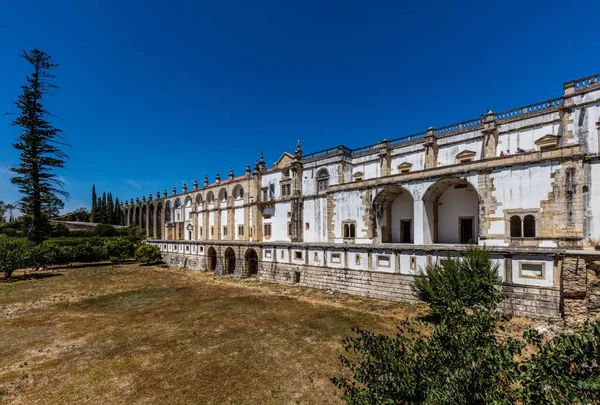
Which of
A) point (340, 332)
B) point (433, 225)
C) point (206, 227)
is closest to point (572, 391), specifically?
point (340, 332)

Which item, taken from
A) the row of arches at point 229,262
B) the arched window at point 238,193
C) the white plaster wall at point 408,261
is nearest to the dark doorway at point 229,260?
the row of arches at point 229,262

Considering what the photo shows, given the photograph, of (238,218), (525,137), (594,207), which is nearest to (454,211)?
(525,137)

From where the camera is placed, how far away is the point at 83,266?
35.4 m

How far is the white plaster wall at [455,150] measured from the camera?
20.3 meters

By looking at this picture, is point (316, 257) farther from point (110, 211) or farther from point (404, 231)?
point (110, 211)

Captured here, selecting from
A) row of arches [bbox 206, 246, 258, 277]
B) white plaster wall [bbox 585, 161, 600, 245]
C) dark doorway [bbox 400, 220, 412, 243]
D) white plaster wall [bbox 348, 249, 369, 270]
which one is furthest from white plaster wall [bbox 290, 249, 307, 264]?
white plaster wall [bbox 585, 161, 600, 245]

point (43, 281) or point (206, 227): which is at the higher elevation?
point (206, 227)

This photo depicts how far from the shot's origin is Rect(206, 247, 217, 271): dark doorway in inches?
1292

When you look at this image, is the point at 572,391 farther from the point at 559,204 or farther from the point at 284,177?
the point at 284,177

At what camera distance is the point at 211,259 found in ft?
108

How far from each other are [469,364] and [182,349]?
10708 mm

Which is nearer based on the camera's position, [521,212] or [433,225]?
[521,212]

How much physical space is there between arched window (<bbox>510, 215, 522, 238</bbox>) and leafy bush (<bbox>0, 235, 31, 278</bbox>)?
4095 centimetres

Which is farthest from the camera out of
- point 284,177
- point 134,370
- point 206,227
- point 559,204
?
point 206,227
